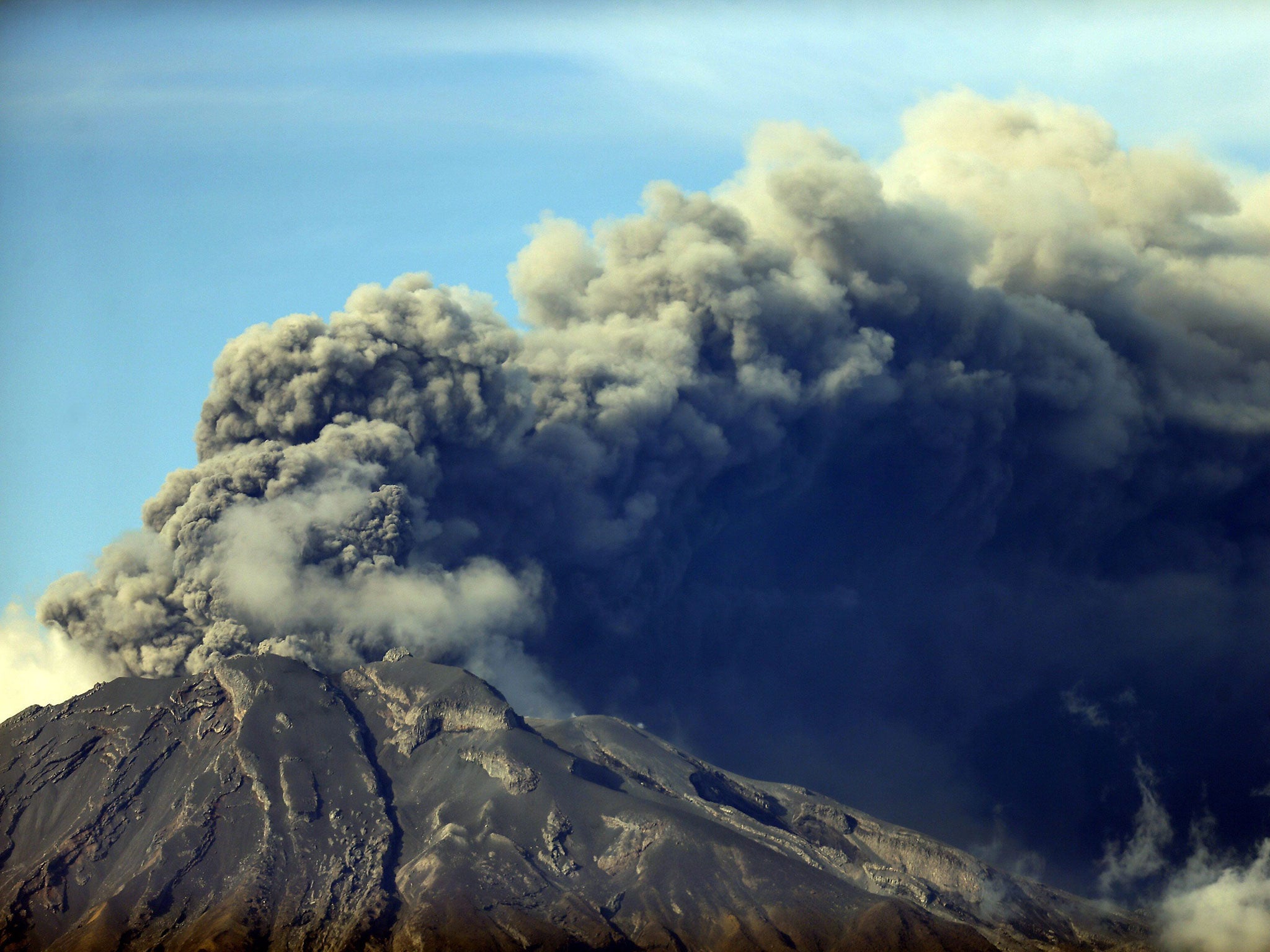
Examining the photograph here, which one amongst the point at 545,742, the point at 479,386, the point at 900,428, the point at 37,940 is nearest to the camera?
the point at 37,940

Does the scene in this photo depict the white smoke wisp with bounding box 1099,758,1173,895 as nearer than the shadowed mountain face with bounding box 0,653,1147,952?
No

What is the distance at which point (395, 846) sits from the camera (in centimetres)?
6900

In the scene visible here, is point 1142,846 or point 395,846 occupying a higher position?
point 395,846

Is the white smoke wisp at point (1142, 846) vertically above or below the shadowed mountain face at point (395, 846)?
below

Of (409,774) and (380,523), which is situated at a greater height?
(380,523)

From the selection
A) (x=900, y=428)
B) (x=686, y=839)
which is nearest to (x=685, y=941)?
(x=686, y=839)

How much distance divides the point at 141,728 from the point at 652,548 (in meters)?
25.6

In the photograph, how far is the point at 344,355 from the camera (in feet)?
256

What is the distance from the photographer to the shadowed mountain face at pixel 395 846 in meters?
65.4

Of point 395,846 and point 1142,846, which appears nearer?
point 395,846

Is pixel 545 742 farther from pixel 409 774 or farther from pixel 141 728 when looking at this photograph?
pixel 141 728

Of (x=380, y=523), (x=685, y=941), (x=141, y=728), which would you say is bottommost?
(x=685, y=941)

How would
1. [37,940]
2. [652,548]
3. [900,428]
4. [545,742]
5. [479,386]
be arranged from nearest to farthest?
[37,940] < [545,742] < [479,386] < [652,548] < [900,428]

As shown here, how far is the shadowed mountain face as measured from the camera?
214 ft
